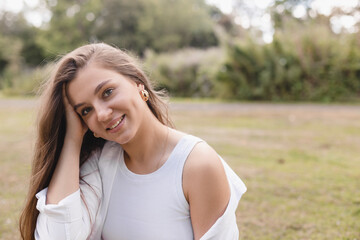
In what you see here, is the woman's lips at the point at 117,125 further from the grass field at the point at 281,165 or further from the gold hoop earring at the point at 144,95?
the grass field at the point at 281,165

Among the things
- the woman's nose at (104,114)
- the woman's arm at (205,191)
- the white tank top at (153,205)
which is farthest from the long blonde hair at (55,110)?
the woman's arm at (205,191)

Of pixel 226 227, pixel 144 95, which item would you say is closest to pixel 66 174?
pixel 144 95

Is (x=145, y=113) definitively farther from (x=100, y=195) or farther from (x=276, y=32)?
(x=276, y=32)

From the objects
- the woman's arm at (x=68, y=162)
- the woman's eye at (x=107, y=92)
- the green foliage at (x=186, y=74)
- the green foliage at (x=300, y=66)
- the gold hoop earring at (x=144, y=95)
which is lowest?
the green foliage at (x=186, y=74)

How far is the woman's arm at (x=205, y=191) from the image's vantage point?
1762 mm

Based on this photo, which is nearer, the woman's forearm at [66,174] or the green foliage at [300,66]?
the woman's forearm at [66,174]

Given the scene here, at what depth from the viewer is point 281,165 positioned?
16.9 feet

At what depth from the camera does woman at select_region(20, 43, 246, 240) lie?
1.82m

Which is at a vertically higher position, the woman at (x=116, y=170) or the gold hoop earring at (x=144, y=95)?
the gold hoop earring at (x=144, y=95)

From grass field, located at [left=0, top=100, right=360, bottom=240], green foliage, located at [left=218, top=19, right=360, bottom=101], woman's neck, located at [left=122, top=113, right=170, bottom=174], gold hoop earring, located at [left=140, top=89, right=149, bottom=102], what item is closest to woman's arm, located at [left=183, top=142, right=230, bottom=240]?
woman's neck, located at [left=122, top=113, right=170, bottom=174]

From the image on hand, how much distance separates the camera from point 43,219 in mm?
1939

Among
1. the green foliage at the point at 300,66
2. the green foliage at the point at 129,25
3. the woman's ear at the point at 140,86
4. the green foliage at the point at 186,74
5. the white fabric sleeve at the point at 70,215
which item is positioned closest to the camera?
the white fabric sleeve at the point at 70,215

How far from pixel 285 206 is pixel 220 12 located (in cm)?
4132

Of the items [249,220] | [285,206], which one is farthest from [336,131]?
[249,220]
